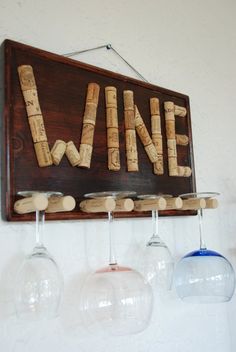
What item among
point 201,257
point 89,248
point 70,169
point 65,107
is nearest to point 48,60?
point 65,107

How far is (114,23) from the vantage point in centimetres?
80

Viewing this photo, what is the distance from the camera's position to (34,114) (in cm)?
59

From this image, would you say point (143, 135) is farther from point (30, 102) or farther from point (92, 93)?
point (30, 102)

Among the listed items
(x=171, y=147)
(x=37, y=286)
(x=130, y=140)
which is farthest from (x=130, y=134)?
(x=37, y=286)

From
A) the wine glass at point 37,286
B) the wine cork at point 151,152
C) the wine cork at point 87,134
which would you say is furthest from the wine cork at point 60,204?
the wine cork at point 151,152

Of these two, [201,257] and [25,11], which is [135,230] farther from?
[25,11]

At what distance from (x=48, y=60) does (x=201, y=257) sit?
443 mm

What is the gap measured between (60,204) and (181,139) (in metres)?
0.37

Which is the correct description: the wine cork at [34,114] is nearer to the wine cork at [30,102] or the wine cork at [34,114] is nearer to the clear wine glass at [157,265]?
the wine cork at [30,102]

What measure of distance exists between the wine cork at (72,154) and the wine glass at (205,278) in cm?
24

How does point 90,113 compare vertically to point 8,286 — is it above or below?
above

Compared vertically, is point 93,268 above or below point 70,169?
below

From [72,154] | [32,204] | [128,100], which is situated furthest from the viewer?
[128,100]

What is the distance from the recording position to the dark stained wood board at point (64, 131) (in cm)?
58
